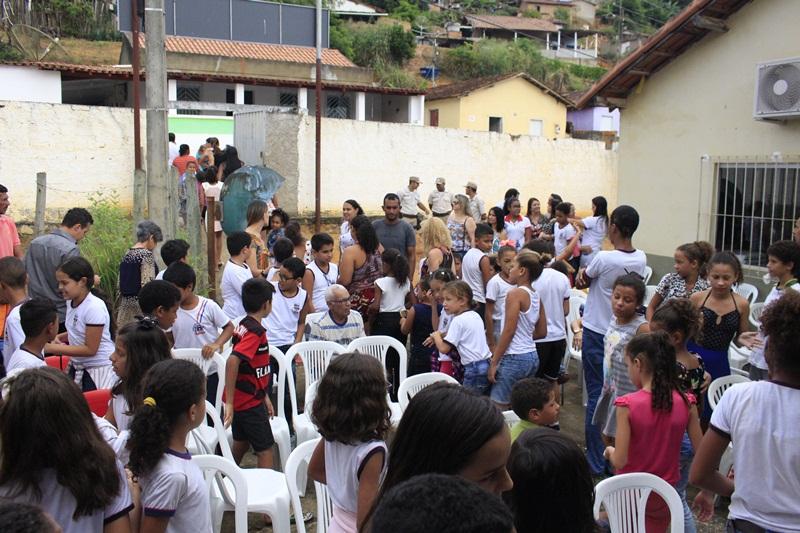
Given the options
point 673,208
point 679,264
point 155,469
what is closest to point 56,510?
point 155,469

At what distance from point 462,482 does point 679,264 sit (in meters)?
4.70

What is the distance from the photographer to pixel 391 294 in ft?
21.4

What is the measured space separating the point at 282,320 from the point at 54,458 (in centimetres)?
366

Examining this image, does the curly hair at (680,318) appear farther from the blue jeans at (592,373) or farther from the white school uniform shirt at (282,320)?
the white school uniform shirt at (282,320)

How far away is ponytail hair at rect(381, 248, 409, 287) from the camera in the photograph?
21.2ft

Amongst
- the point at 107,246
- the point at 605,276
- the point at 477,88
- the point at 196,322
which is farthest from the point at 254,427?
the point at 477,88

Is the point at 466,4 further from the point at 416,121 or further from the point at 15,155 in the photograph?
the point at 15,155

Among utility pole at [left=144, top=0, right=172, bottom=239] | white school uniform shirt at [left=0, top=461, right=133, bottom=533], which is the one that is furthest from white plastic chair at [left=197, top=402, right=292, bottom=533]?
utility pole at [left=144, top=0, right=172, bottom=239]

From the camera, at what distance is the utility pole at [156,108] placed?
23.6 feet

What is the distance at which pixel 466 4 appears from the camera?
76812 millimetres

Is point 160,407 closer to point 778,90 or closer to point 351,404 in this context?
point 351,404

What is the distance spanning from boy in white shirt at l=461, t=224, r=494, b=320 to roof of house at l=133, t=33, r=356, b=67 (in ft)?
71.2

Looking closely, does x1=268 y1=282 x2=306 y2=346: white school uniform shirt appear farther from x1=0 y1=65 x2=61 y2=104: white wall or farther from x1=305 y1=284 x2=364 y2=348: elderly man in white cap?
x1=0 y1=65 x2=61 y2=104: white wall

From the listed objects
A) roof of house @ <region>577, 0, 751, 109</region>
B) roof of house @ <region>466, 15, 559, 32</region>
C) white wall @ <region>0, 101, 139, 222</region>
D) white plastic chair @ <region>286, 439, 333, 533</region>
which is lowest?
white plastic chair @ <region>286, 439, 333, 533</region>
